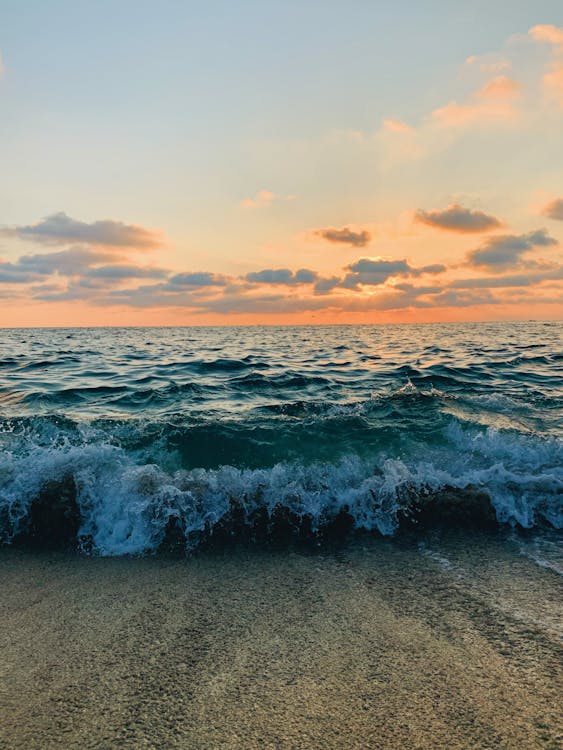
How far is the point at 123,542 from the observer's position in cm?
440

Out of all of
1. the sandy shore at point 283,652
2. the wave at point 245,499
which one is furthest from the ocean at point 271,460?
the sandy shore at point 283,652

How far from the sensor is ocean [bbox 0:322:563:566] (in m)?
4.70

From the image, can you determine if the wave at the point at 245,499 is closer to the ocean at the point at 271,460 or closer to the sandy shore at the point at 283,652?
the ocean at the point at 271,460

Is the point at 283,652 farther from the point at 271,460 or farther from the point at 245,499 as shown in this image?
the point at 271,460

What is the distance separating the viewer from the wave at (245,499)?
4.59m

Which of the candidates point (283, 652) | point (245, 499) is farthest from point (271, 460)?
point (283, 652)

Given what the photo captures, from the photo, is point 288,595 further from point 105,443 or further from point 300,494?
point 105,443

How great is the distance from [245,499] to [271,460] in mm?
1746

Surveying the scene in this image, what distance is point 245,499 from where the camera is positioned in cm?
500

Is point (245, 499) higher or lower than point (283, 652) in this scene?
higher

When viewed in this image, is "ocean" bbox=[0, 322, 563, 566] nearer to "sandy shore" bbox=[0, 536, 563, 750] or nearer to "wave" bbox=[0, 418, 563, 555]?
"wave" bbox=[0, 418, 563, 555]

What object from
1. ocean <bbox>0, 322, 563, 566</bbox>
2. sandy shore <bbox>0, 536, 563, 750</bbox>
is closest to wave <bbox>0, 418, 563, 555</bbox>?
ocean <bbox>0, 322, 563, 566</bbox>

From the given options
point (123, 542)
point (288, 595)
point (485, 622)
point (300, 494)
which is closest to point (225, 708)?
point (288, 595)

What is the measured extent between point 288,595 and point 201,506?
5.78 feet
